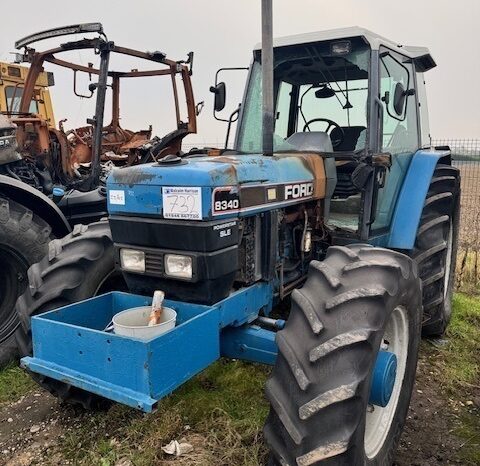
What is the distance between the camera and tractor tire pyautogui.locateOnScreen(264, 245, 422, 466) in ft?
6.46

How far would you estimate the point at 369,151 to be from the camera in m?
3.31

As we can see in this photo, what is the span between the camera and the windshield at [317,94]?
11.7 ft

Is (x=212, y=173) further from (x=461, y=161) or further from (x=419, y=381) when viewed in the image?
(x=461, y=161)

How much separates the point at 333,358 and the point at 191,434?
1148 millimetres

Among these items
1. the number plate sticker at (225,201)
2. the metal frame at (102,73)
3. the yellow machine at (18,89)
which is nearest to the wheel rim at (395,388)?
the number plate sticker at (225,201)

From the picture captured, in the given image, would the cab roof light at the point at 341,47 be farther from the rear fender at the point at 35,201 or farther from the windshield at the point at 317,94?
the rear fender at the point at 35,201

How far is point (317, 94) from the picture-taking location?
4.03 meters

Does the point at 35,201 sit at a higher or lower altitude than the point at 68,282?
higher

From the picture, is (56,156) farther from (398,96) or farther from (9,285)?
(398,96)

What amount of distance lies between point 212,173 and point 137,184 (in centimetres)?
40

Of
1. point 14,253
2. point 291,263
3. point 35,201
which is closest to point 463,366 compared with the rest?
point 291,263

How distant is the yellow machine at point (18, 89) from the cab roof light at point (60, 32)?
9.80 feet

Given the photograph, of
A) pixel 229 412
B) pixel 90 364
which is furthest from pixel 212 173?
pixel 229 412

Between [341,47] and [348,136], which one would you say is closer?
[341,47]
